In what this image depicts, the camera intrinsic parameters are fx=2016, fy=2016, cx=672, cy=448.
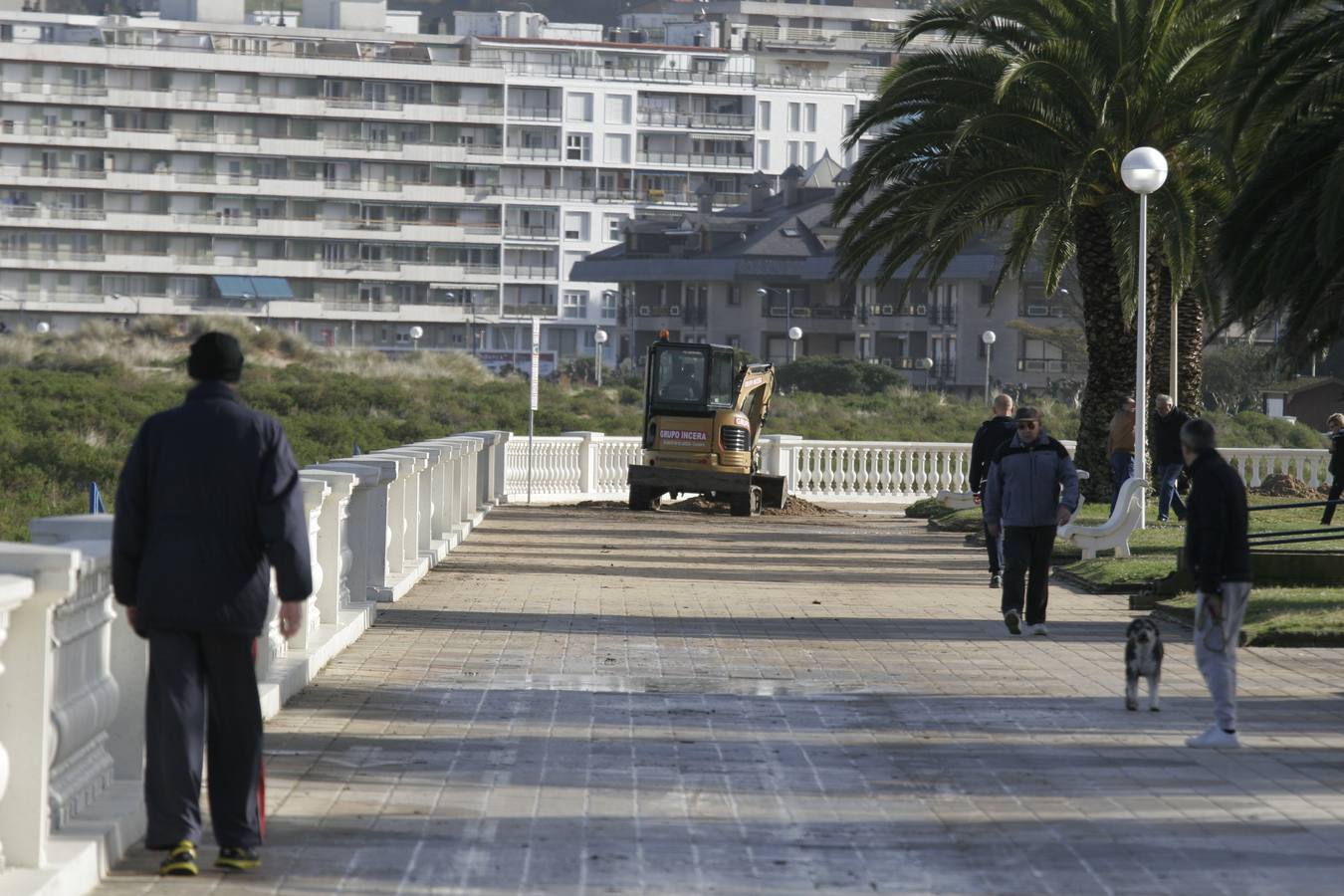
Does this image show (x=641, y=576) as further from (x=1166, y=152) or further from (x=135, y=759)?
(x=135, y=759)

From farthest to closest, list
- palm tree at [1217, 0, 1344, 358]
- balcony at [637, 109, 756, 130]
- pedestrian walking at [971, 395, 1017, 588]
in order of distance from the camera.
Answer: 1. balcony at [637, 109, 756, 130]
2. pedestrian walking at [971, 395, 1017, 588]
3. palm tree at [1217, 0, 1344, 358]

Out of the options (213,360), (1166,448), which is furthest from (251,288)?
(213,360)

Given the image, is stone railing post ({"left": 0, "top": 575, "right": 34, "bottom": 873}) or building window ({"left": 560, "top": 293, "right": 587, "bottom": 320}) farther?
building window ({"left": 560, "top": 293, "right": 587, "bottom": 320})

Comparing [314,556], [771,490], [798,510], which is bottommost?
[798,510]

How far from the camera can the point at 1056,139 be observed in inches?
1043

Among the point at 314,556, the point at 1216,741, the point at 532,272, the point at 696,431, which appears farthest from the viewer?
the point at 532,272

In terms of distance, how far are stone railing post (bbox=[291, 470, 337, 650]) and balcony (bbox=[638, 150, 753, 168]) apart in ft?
388

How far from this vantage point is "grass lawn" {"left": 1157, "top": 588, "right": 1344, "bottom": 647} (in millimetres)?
14352

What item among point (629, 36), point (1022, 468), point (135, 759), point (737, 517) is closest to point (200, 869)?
point (135, 759)

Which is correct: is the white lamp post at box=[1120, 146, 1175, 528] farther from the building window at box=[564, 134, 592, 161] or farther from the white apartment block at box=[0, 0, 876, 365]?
the building window at box=[564, 134, 592, 161]

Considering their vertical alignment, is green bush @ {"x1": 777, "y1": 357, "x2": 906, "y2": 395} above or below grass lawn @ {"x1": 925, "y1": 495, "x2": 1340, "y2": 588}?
above

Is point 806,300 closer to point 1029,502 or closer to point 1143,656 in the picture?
point 1029,502

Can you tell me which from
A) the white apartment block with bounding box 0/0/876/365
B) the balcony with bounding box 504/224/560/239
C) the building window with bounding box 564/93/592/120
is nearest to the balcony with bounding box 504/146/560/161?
the white apartment block with bounding box 0/0/876/365

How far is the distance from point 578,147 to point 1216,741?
119 m
